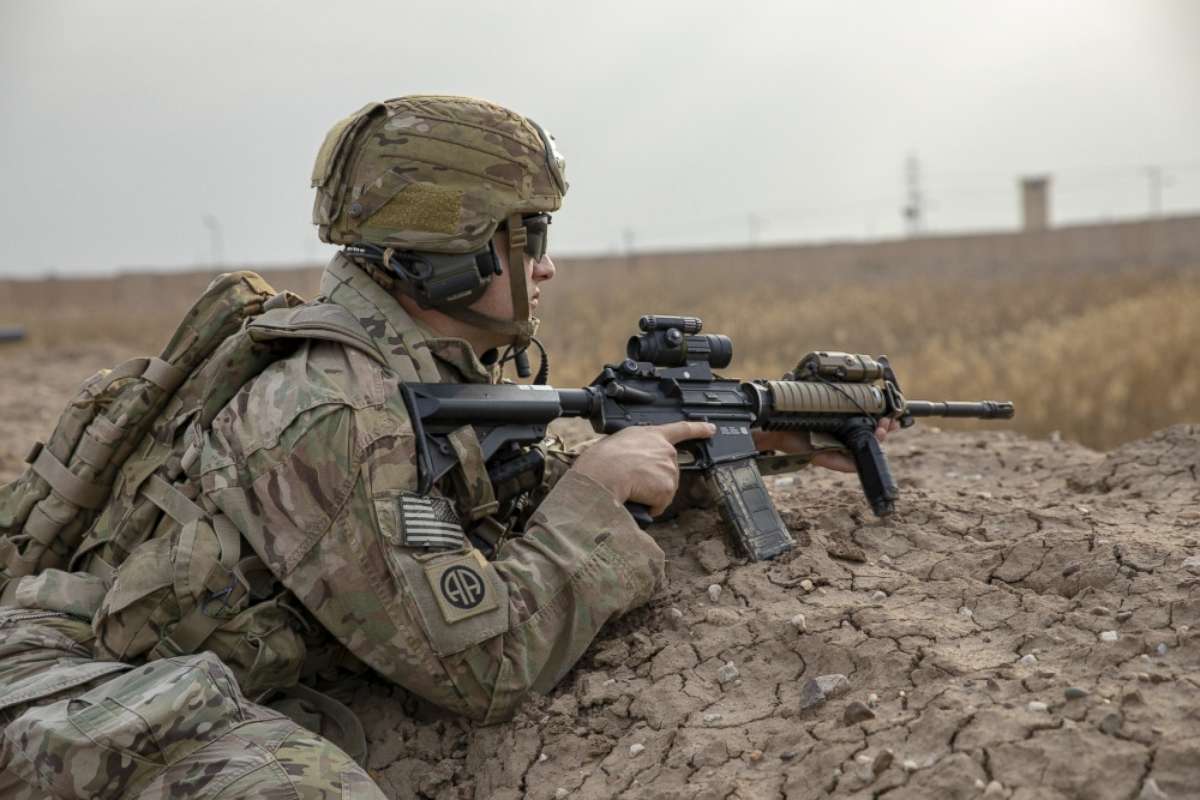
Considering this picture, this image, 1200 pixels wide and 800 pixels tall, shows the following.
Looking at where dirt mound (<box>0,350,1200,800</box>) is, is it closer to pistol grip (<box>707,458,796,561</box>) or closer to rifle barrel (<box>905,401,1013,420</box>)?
pistol grip (<box>707,458,796,561</box>)

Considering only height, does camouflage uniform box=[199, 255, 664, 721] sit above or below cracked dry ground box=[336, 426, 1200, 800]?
above

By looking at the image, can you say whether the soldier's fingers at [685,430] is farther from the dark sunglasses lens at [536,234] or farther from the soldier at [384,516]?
the dark sunglasses lens at [536,234]

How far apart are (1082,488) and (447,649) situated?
10.9 ft

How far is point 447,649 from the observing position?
3170 millimetres

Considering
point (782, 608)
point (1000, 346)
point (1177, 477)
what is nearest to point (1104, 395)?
point (1000, 346)

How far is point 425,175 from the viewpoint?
3.54 m

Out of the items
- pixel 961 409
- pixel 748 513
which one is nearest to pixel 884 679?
pixel 748 513

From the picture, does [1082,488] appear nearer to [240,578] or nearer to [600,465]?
[600,465]

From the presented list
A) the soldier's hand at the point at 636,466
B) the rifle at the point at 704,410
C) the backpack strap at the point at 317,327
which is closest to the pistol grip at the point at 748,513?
the rifle at the point at 704,410

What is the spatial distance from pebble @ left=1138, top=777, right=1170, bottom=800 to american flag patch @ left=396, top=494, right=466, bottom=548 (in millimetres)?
1810

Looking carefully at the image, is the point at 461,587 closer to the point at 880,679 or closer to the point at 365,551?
the point at 365,551

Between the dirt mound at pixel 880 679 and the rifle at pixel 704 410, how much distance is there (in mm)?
203

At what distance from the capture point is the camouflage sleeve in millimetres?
3184

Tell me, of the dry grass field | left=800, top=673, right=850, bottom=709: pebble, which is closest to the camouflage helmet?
left=800, top=673, right=850, bottom=709: pebble
